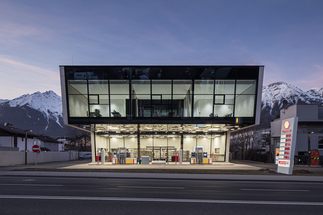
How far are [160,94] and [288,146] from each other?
46.0 ft

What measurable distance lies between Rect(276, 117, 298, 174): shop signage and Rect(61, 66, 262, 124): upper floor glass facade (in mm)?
7944

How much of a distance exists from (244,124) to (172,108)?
8520mm

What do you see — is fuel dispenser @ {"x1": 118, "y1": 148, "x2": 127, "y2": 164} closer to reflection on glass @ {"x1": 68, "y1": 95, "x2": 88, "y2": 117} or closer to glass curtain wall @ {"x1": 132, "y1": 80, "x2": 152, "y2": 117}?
glass curtain wall @ {"x1": 132, "y1": 80, "x2": 152, "y2": 117}

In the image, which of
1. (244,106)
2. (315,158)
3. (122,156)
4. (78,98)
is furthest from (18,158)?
(315,158)

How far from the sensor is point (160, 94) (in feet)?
91.8

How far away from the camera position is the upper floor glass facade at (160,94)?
27.2m

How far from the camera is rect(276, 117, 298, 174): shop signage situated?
61.8 feet

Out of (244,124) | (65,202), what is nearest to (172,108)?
(244,124)

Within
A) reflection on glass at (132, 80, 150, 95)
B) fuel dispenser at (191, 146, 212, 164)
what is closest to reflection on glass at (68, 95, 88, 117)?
reflection on glass at (132, 80, 150, 95)

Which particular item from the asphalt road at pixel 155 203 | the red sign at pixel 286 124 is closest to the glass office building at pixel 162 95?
the red sign at pixel 286 124

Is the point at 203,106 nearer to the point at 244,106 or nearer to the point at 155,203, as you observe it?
the point at 244,106

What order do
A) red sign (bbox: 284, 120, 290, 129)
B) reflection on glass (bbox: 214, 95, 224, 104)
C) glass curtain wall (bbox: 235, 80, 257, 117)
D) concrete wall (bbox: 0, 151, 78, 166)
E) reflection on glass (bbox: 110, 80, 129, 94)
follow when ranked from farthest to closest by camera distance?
concrete wall (bbox: 0, 151, 78, 166)
reflection on glass (bbox: 214, 95, 224, 104)
reflection on glass (bbox: 110, 80, 129, 94)
glass curtain wall (bbox: 235, 80, 257, 117)
red sign (bbox: 284, 120, 290, 129)

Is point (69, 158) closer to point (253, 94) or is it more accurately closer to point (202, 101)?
point (202, 101)

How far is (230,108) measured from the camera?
28.0m
